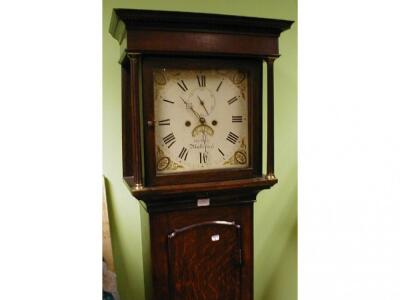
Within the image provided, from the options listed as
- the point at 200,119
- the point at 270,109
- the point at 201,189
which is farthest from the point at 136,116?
the point at 270,109

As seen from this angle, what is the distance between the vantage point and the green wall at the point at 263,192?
1.47m

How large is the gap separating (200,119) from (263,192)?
2.52 ft

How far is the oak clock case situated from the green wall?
1.15 ft

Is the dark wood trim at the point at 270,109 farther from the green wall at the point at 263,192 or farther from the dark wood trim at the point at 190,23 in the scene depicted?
the green wall at the point at 263,192

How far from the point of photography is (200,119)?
3.77ft

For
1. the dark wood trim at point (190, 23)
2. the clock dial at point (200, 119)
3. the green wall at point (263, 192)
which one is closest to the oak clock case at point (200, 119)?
the clock dial at point (200, 119)

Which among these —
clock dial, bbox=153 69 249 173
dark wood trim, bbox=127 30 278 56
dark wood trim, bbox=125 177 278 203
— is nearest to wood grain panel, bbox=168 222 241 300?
dark wood trim, bbox=125 177 278 203

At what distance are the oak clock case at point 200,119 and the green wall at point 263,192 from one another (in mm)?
351

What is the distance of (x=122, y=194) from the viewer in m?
1.53

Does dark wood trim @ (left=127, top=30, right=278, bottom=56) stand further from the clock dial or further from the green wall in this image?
the green wall

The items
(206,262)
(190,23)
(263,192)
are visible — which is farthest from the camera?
(263,192)

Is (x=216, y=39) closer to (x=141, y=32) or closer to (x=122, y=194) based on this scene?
(x=141, y=32)

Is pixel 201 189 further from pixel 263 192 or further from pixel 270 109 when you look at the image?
pixel 263 192

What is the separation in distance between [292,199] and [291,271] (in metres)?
0.41
